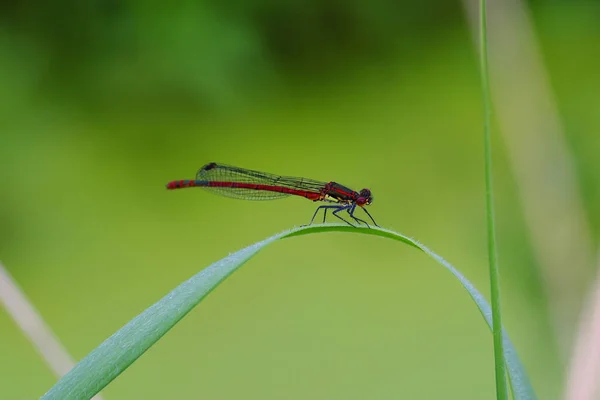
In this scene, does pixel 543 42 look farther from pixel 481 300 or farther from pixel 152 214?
pixel 481 300

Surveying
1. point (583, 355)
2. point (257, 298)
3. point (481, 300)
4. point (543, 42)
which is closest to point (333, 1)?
point (543, 42)

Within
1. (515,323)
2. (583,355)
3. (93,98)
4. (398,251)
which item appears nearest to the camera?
(583,355)

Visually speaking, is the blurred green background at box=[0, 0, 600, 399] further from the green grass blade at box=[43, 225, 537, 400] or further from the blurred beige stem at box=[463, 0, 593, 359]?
the green grass blade at box=[43, 225, 537, 400]

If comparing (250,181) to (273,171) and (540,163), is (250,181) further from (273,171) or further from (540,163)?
(540,163)

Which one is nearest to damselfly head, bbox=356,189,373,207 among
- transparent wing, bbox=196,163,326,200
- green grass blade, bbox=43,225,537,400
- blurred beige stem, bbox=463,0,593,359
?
transparent wing, bbox=196,163,326,200

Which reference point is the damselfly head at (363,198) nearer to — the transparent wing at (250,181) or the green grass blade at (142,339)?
the transparent wing at (250,181)

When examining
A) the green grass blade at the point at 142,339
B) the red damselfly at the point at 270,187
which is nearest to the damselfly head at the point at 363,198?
the red damselfly at the point at 270,187
